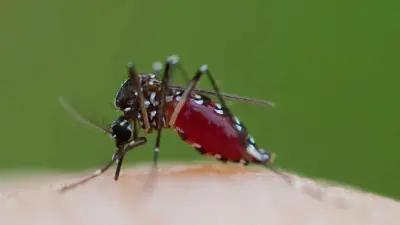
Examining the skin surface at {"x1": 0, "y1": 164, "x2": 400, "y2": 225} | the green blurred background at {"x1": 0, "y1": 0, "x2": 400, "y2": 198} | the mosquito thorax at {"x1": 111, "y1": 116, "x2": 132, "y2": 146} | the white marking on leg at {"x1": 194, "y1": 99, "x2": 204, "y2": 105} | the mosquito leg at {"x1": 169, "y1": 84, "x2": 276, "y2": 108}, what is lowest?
the green blurred background at {"x1": 0, "y1": 0, "x2": 400, "y2": 198}

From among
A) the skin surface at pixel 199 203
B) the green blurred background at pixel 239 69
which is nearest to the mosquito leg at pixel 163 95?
the skin surface at pixel 199 203

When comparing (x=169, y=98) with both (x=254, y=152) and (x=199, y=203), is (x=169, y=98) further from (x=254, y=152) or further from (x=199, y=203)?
(x=199, y=203)

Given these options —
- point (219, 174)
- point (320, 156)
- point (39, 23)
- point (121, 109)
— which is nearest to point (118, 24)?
point (39, 23)

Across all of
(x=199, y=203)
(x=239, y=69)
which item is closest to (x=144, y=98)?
(x=199, y=203)

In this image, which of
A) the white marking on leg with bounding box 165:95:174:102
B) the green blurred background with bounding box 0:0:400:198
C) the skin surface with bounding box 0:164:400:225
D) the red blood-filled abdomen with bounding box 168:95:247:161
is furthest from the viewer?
the green blurred background with bounding box 0:0:400:198

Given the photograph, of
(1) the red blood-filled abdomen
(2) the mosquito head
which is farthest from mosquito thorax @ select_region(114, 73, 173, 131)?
(1) the red blood-filled abdomen

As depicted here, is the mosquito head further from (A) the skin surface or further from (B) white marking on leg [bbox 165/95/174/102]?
(A) the skin surface
